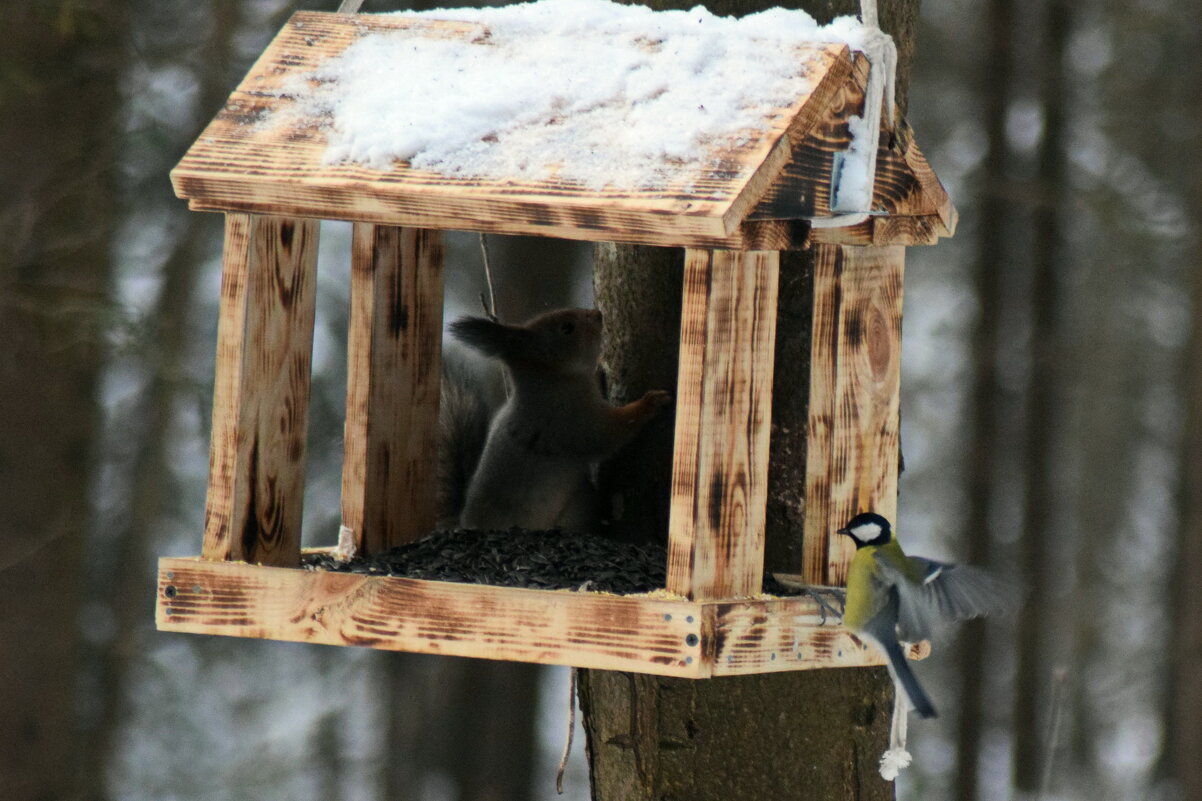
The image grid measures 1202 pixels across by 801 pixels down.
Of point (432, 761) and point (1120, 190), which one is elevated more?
point (1120, 190)

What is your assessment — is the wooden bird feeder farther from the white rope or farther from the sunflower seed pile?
the sunflower seed pile

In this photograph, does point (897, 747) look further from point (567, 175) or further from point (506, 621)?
point (567, 175)

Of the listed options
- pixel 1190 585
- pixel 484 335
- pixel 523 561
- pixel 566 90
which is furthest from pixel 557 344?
pixel 1190 585

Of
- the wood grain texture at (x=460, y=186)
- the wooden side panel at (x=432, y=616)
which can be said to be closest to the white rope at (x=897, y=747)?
the wooden side panel at (x=432, y=616)

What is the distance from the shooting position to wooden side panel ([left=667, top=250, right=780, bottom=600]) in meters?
2.14

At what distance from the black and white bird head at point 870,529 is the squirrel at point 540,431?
710mm

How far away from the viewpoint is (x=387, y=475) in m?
2.98

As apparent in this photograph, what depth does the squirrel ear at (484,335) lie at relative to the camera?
2934mm

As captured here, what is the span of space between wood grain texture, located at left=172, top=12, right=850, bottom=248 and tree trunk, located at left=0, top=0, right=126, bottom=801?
360 cm

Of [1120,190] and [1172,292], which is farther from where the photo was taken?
[1172,292]

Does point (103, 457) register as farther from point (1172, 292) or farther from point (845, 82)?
point (1172, 292)

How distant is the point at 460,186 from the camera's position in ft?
6.81

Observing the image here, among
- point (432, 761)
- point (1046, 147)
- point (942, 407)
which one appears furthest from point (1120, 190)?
point (432, 761)

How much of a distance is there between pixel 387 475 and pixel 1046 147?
6.76m
